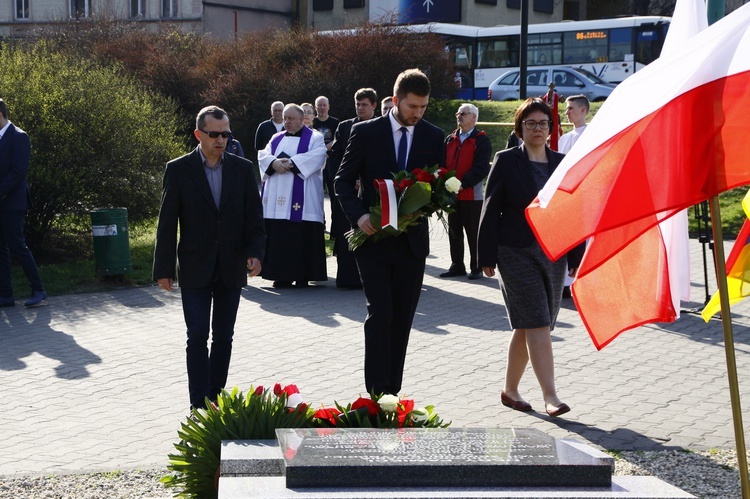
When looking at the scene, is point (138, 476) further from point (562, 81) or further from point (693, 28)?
point (562, 81)

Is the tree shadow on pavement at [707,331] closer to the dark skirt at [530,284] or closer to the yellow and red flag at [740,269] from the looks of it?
the dark skirt at [530,284]

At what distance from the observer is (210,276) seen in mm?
6684

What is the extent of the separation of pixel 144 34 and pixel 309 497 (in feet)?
117

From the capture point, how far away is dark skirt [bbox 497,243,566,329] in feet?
23.0

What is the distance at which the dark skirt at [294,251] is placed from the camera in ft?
40.8

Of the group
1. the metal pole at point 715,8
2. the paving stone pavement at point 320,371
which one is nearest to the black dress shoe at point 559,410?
the paving stone pavement at point 320,371

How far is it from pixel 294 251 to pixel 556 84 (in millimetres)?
24125

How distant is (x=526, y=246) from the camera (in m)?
7.00

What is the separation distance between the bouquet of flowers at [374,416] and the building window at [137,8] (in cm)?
5568

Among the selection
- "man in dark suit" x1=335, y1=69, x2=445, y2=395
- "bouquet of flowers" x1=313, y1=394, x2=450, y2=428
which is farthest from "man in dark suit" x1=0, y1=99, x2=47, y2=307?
"bouquet of flowers" x1=313, y1=394, x2=450, y2=428

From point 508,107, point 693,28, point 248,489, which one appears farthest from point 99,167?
point 508,107

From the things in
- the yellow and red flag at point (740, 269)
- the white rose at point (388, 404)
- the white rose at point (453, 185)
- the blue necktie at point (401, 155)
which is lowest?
the white rose at point (388, 404)

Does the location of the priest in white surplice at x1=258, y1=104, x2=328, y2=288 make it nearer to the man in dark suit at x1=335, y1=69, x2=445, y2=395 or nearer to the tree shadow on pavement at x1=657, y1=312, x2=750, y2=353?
the tree shadow on pavement at x1=657, y1=312, x2=750, y2=353

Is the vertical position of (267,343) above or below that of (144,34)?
below
